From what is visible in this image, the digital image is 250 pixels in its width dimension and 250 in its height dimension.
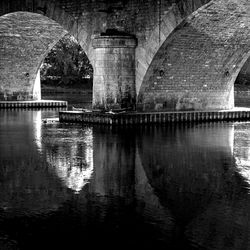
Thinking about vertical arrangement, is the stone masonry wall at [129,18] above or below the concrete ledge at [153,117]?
above

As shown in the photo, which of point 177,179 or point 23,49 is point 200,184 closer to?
point 177,179

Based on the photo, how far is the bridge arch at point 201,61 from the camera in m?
19.5

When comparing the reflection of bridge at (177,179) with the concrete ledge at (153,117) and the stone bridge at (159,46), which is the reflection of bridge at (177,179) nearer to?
the concrete ledge at (153,117)

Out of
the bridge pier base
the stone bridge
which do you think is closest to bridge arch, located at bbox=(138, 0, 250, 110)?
the stone bridge

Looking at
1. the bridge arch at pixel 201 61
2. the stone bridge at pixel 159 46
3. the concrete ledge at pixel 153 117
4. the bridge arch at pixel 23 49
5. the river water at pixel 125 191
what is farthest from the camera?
the bridge arch at pixel 23 49

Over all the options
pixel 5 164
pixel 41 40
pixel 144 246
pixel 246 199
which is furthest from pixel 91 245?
pixel 41 40

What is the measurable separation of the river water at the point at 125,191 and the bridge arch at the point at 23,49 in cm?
1101

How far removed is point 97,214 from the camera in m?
8.87

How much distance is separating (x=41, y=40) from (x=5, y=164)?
18.3 m

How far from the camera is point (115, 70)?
21266 mm

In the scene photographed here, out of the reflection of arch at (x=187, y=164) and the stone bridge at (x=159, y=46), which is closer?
the reflection of arch at (x=187, y=164)

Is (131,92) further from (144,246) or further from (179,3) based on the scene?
(144,246)

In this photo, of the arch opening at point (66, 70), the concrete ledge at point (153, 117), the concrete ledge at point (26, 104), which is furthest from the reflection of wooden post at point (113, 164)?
the arch opening at point (66, 70)

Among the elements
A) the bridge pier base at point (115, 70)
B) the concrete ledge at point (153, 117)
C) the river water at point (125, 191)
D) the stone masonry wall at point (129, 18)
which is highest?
the stone masonry wall at point (129, 18)
